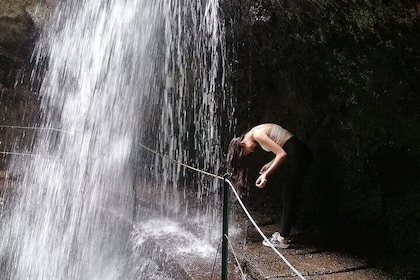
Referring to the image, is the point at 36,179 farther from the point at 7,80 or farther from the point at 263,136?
the point at 263,136

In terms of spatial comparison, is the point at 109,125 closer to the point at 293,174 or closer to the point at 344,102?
the point at 293,174

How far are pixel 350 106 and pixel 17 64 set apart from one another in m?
7.56

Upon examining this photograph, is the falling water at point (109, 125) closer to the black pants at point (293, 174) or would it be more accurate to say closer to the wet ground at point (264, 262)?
the wet ground at point (264, 262)

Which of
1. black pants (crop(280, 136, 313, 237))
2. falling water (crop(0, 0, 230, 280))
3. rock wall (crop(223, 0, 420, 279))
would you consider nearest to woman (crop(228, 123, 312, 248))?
black pants (crop(280, 136, 313, 237))

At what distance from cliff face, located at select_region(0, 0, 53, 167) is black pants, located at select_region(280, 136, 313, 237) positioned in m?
5.95

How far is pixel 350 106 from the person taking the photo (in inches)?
193

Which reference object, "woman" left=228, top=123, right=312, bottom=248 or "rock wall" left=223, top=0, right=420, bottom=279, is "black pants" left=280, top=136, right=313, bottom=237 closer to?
"woman" left=228, top=123, right=312, bottom=248

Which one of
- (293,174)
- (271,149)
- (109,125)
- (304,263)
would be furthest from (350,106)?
(109,125)

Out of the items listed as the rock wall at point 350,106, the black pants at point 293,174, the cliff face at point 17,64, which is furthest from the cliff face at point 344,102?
the cliff face at point 17,64

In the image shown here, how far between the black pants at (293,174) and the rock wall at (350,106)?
680 mm

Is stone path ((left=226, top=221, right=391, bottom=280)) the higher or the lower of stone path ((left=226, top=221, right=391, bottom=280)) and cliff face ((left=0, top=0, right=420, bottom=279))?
the lower

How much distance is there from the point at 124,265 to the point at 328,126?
117 inches

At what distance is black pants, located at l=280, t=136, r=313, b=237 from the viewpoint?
4602 millimetres

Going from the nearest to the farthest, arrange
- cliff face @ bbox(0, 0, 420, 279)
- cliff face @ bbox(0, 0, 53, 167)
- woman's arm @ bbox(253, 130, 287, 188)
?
cliff face @ bbox(0, 0, 420, 279)
woman's arm @ bbox(253, 130, 287, 188)
cliff face @ bbox(0, 0, 53, 167)
